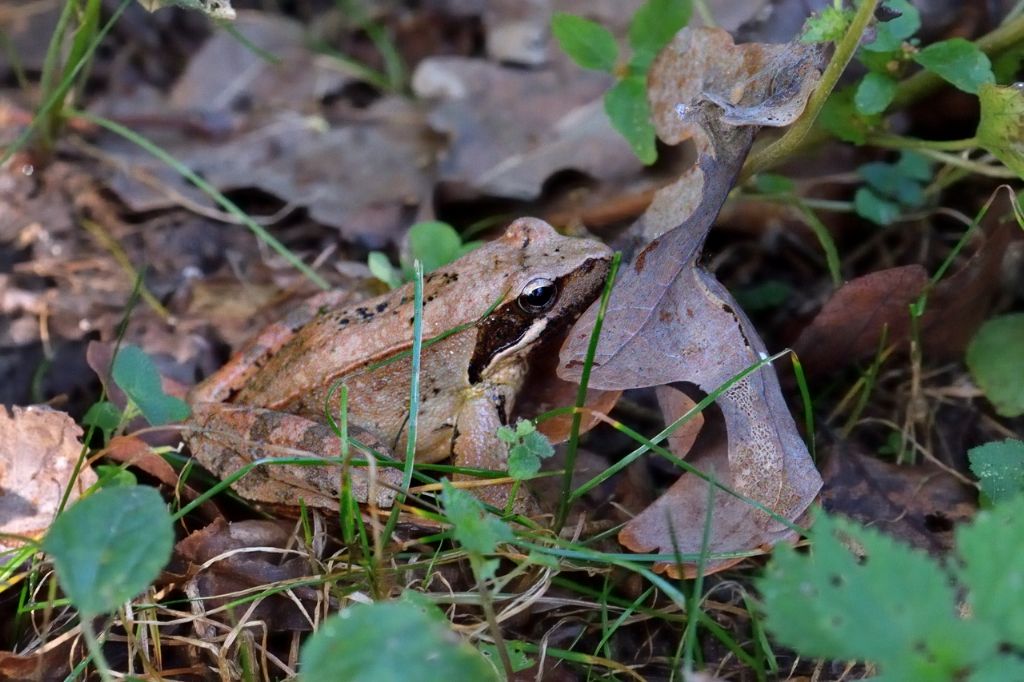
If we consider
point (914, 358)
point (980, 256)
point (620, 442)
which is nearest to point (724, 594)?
point (620, 442)

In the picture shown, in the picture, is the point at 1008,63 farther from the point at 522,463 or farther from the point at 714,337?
the point at 522,463

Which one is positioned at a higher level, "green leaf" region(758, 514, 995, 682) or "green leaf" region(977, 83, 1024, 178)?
"green leaf" region(977, 83, 1024, 178)

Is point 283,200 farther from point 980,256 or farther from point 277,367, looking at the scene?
point 980,256

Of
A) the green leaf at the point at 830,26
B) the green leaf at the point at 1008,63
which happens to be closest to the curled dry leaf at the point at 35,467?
the green leaf at the point at 830,26

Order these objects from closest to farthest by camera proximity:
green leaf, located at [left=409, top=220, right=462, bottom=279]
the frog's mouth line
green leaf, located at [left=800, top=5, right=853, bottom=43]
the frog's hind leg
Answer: green leaf, located at [left=800, top=5, right=853, bottom=43] < the frog's mouth line < the frog's hind leg < green leaf, located at [left=409, top=220, right=462, bottom=279]

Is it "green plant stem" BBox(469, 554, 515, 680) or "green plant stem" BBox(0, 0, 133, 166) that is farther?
"green plant stem" BBox(0, 0, 133, 166)

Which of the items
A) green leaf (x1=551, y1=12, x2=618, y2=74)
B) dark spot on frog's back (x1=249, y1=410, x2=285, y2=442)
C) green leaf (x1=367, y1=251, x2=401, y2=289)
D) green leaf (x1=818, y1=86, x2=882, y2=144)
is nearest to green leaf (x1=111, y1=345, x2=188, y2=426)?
dark spot on frog's back (x1=249, y1=410, x2=285, y2=442)

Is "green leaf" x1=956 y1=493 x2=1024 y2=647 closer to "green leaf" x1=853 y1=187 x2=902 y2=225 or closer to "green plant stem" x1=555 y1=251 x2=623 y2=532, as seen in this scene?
"green plant stem" x1=555 y1=251 x2=623 y2=532
